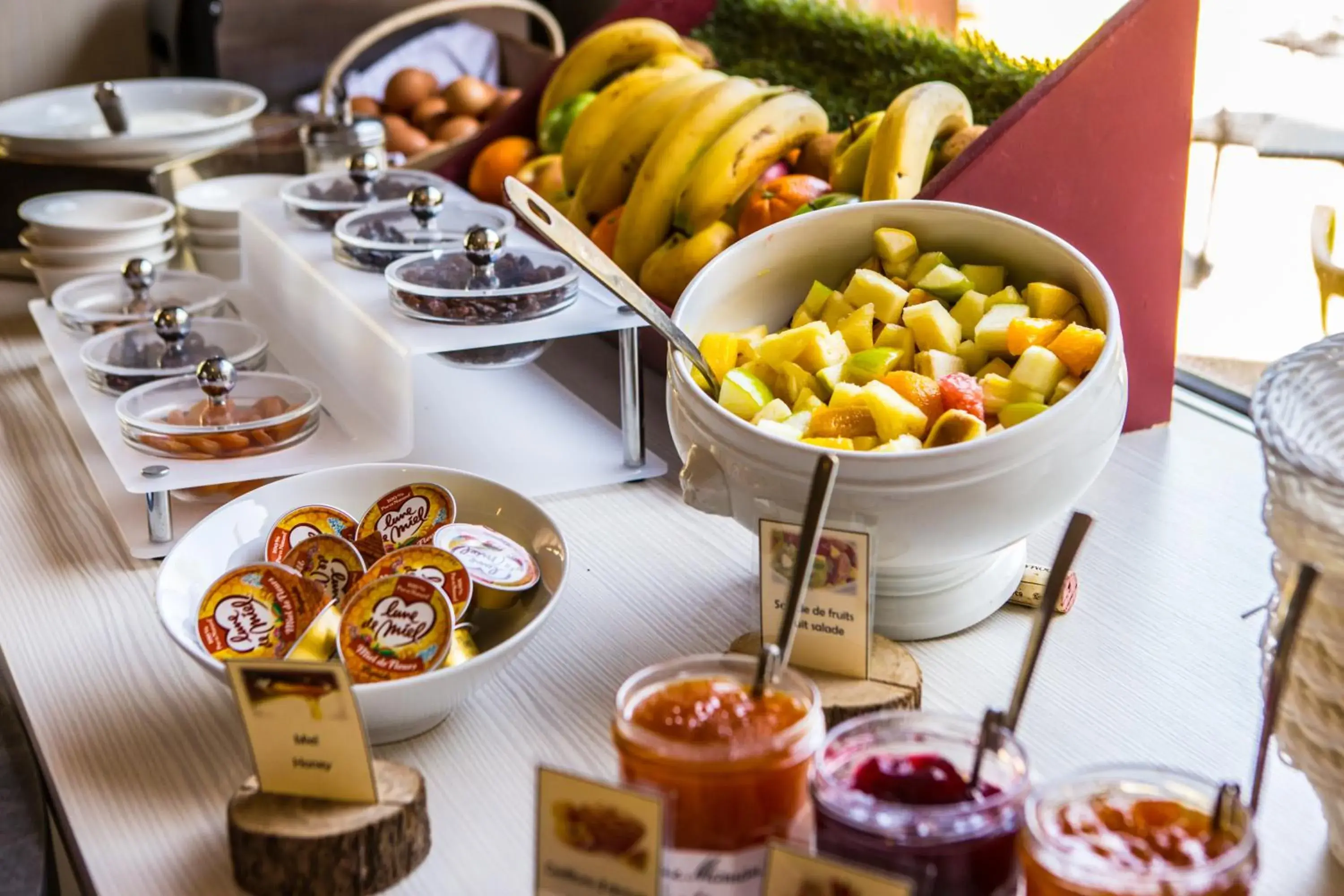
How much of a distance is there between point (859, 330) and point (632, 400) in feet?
0.99

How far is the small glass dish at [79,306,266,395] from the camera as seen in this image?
4.57 feet

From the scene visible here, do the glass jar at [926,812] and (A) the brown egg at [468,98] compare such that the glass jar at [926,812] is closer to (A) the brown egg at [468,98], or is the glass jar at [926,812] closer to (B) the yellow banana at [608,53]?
(B) the yellow banana at [608,53]

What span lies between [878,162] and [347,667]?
2.29 feet

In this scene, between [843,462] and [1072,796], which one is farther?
[843,462]

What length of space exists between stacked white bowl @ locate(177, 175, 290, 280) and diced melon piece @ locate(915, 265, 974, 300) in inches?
41.0

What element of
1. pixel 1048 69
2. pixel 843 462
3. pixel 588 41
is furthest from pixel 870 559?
pixel 588 41

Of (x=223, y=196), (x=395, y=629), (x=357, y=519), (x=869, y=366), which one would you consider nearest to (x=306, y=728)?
(x=395, y=629)

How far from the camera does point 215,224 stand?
6.11 ft

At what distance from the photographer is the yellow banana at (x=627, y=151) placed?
1.55 metres

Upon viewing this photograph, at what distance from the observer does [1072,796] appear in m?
0.65

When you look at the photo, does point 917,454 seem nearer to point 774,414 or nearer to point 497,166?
point 774,414

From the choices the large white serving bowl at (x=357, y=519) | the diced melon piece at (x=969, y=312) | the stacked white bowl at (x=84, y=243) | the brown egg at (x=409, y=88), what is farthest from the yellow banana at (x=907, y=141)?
the brown egg at (x=409, y=88)

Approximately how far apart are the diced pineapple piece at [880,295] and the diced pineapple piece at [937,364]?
5 centimetres

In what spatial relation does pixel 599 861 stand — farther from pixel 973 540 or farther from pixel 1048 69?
pixel 1048 69
